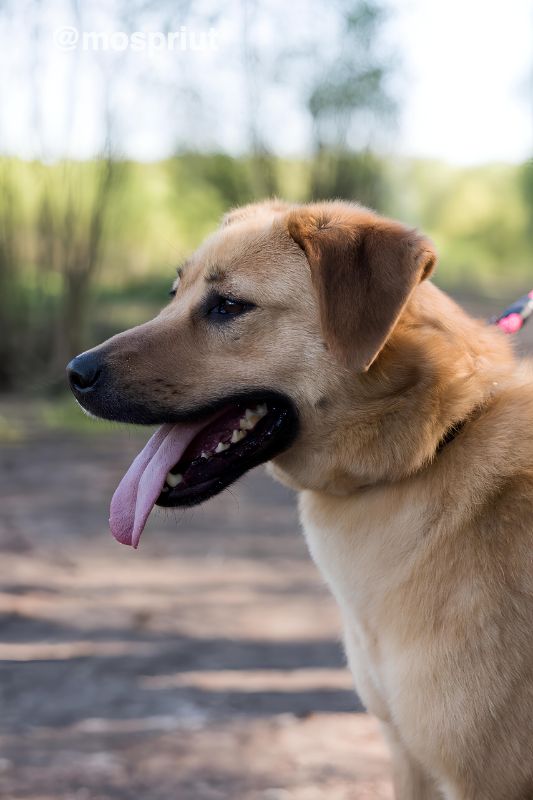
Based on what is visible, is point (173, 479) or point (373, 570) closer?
point (373, 570)

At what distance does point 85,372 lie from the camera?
2.34 meters

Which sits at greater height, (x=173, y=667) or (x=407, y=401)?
(x=407, y=401)

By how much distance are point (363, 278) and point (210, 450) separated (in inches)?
23.9

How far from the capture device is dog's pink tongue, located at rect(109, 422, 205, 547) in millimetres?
2373

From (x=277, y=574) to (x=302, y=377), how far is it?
10.2 ft

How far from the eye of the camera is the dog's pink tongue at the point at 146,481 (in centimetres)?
237

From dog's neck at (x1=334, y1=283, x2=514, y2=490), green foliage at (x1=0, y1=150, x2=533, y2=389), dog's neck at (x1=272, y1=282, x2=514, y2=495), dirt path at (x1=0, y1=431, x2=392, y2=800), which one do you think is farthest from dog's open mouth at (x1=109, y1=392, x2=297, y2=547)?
green foliage at (x1=0, y1=150, x2=533, y2=389)

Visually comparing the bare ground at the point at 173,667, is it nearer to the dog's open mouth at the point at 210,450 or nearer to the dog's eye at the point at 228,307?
the dog's open mouth at the point at 210,450

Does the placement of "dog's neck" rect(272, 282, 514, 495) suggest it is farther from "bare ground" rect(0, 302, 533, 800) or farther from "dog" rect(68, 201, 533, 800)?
"bare ground" rect(0, 302, 533, 800)

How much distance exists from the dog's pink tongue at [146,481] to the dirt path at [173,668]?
1.05 m

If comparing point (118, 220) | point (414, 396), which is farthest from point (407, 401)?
point (118, 220)

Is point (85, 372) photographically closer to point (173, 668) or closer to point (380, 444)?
point (380, 444)

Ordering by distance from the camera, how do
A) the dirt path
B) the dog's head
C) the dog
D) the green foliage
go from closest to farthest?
the dog → the dog's head → the dirt path → the green foliage

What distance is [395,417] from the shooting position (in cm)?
221
